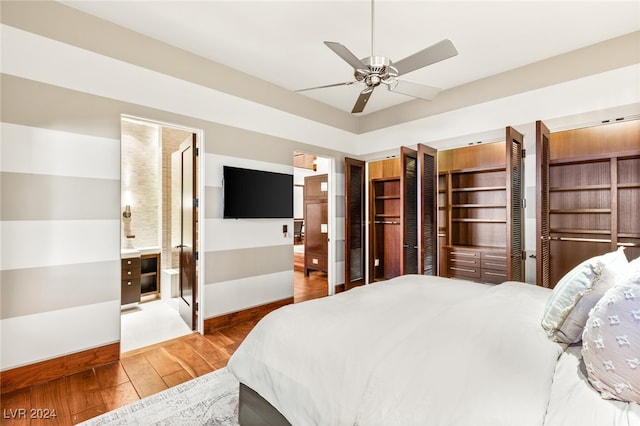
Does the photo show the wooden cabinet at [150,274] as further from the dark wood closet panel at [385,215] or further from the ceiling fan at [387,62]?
the ceiling fan at [387,62]

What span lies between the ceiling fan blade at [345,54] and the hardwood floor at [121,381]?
266 centimetres

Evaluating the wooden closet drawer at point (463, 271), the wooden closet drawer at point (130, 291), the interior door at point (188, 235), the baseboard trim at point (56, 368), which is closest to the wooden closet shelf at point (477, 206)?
the wooden closet drawer at point (463, 271)

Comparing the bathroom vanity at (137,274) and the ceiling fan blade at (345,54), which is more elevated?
the ceiling fan blade at (345,54)

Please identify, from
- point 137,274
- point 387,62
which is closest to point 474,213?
point 387,62

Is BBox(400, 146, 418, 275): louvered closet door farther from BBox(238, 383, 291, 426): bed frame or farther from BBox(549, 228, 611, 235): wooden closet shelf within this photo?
BBox(238, 383, 291, 426): bed frame

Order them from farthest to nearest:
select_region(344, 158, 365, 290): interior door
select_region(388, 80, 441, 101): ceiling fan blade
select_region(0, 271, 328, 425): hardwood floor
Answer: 1. select_region(344, 158, 365, 290): interior door
2. select_region(388, 80, 441, 101): ceiling fan blade
3. select_region(0, 271, 328, 425): hardwood floor

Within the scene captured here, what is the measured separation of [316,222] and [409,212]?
8.16 ft

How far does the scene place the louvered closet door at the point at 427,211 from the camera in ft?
12.5

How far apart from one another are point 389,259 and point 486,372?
467 cm

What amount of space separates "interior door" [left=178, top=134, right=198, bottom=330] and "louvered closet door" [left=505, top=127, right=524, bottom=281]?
333cm

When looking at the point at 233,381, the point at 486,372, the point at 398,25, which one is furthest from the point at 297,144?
the point at 486,372

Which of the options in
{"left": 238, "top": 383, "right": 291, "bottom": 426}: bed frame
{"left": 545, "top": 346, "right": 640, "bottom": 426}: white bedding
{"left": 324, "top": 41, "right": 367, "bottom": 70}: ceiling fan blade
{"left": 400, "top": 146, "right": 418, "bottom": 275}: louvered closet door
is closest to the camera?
{"left": 545, "top": 346, "right": 640, "bottom": 426}: white bedding

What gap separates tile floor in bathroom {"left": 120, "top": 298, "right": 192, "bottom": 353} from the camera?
3197 mm

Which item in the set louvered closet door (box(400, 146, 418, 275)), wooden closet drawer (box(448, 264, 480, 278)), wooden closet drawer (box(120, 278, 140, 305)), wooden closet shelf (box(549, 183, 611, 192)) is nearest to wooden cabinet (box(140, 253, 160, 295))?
wooden closet drawer (box(120, 278, 140, 305))
